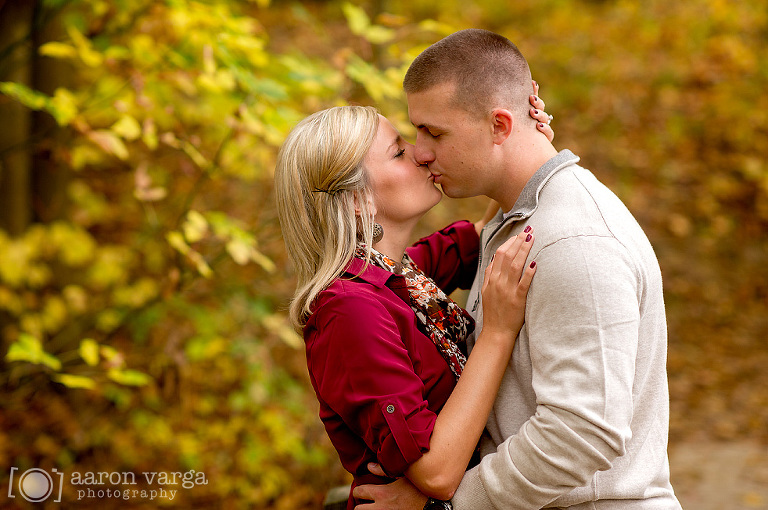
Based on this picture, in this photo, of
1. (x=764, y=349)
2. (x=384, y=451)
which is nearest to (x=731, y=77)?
(x=764, y=349)

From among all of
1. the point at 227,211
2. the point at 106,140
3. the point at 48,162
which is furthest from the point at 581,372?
the point at 227,211

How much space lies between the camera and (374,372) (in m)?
1.85

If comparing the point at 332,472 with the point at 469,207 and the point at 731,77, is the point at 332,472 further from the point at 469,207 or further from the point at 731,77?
the point at 731,77

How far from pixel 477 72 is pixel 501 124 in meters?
0.18

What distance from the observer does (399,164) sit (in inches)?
89.3

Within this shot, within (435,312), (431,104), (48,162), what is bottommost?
(48,162)

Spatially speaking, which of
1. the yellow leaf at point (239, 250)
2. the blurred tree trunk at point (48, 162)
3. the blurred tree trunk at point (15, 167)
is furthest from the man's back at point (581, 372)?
the blurred tree trunk at point (15, 167)

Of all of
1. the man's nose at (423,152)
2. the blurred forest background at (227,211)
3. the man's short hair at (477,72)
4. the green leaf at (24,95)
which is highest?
the man's short hair at (477,72)

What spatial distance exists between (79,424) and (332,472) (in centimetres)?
219

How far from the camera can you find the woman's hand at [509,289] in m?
→ 1.88

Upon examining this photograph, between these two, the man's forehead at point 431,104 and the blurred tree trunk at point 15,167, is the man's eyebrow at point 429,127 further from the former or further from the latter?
the blurred tree trunk at point 15,167

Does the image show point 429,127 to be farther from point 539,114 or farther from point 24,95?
point 24,95

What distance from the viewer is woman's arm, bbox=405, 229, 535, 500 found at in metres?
1.85

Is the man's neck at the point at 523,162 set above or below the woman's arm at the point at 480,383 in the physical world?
above
